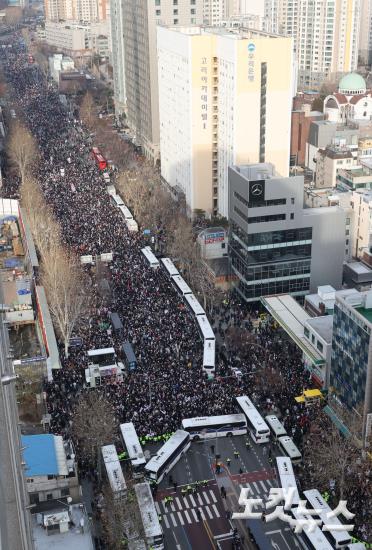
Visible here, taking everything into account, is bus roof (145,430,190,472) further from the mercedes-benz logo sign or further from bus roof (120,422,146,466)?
the mercedes-benz logo sign

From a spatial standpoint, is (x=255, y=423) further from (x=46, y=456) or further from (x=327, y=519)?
(x=46, y=456)

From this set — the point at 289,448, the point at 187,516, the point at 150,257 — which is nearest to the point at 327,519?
the point at 289,448

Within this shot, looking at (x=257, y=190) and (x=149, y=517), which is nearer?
(x=149, y=517)

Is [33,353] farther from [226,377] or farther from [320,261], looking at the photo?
[320,261]

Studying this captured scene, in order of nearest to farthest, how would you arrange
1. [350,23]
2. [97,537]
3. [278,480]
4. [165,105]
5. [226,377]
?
[97,537] < [278,480] < [226,377] < [165,105] < [350,23]

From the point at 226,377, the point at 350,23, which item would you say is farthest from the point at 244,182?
the point at 350,23

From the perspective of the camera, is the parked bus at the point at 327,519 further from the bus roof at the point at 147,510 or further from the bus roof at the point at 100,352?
the bus roof at the point at 100,352

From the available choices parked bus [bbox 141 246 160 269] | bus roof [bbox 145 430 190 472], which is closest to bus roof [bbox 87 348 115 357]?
bus roof [bbox 145 430 190 472]
